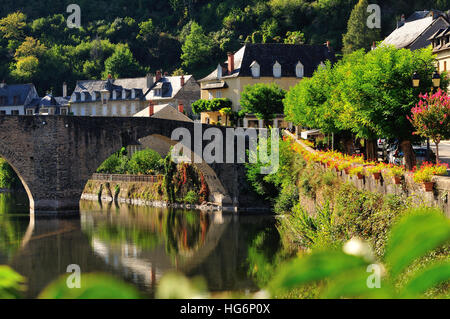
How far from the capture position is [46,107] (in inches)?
2977

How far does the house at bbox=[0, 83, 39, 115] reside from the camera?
76.6 metres

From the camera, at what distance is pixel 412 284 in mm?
1768

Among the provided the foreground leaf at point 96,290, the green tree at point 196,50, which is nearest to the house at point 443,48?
the foreground leaf at point 96,290

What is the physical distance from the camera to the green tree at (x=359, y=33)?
69750mm

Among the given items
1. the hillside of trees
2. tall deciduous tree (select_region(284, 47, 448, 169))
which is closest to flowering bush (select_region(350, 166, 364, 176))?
tall deciduous tree (select_region(284, 47, 448, 169))

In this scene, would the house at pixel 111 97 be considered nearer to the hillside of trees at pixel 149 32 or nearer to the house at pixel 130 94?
the house at pixel 130 94

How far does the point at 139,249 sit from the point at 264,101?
23.5 m

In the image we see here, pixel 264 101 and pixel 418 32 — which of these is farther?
pixel 418 32

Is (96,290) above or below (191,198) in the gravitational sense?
above

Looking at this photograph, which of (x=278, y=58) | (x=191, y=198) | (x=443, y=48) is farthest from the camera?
(x=278, y=58)

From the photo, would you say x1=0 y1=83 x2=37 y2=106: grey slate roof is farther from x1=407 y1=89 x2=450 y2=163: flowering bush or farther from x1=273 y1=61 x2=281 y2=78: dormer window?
x1=407 y1=89 x2=450 y2=163: flowering bush

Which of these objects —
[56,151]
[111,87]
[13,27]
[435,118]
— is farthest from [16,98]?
[435,118]

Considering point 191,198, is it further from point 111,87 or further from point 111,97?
point 111,87

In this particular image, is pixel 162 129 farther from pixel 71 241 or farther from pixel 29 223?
pixel 71 241
